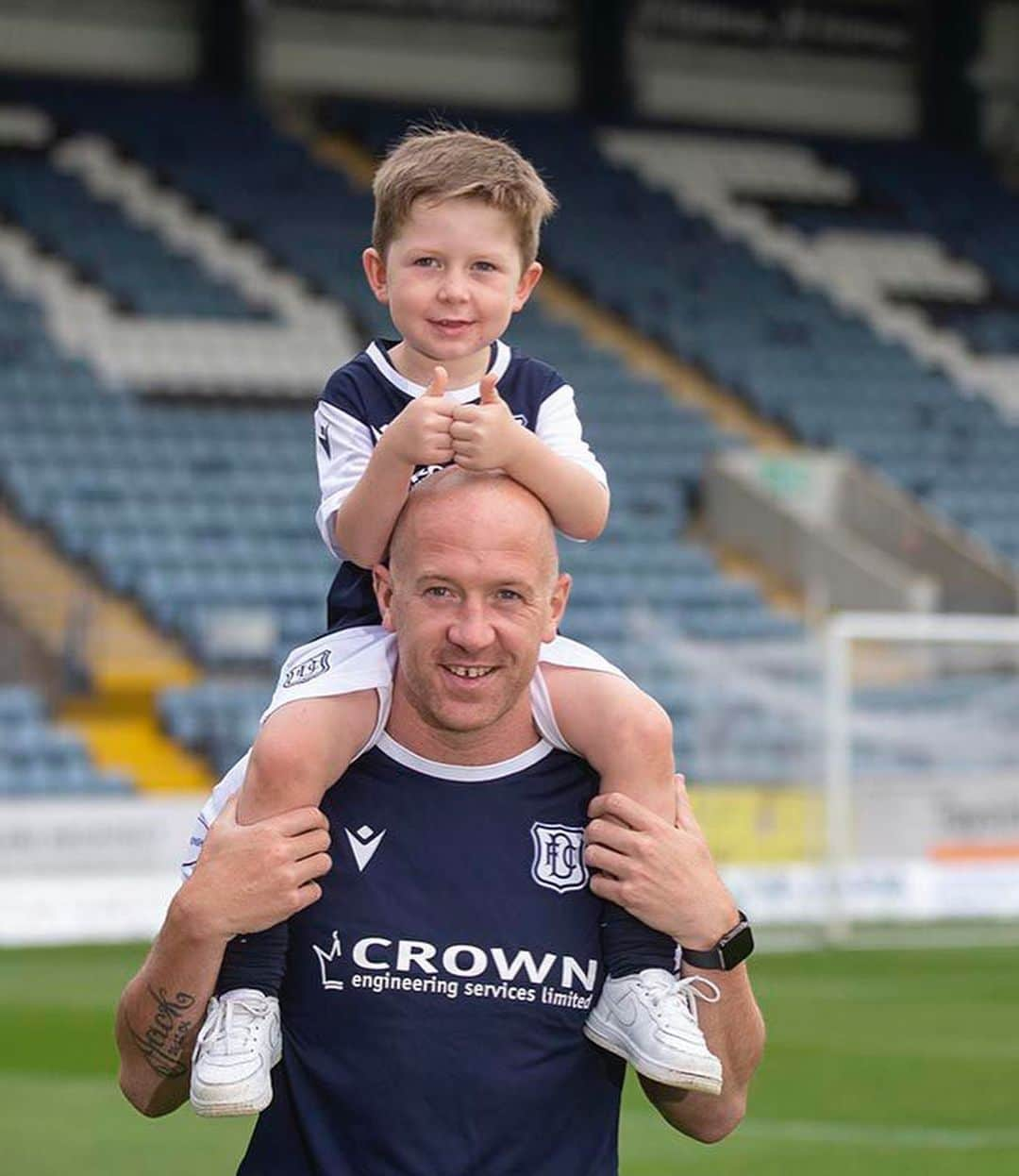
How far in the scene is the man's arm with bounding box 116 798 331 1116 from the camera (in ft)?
12.0

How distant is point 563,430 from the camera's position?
459cm

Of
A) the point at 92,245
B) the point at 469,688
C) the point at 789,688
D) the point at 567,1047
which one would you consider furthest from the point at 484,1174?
the point at 92,245

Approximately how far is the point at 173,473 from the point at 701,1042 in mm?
19722

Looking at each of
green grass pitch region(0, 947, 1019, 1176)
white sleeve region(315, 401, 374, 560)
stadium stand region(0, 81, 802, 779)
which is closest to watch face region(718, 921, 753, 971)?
white sleeve region(315, 401, 374, 560)

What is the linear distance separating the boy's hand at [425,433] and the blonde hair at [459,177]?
530mm

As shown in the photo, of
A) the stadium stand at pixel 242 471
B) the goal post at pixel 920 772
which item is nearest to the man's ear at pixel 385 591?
the stadium stand at pixel 242 471

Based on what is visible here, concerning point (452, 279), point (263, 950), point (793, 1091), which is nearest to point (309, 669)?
point (263, 950)

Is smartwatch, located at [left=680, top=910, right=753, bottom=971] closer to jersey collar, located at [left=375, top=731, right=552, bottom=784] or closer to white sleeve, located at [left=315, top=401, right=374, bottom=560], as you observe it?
jersey collar, located at [left=375, top=731, right=552, bottom=784]

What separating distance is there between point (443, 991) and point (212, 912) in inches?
13.0

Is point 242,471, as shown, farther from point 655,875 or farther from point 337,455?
point 655,875

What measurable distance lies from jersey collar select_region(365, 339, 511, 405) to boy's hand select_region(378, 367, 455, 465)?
0.67 m

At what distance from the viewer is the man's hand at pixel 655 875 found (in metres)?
3.76

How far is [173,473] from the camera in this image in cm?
2323

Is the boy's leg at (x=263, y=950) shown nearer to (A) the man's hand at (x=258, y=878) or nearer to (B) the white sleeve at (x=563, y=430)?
(A) the man's hand at (x=258, y=878)
